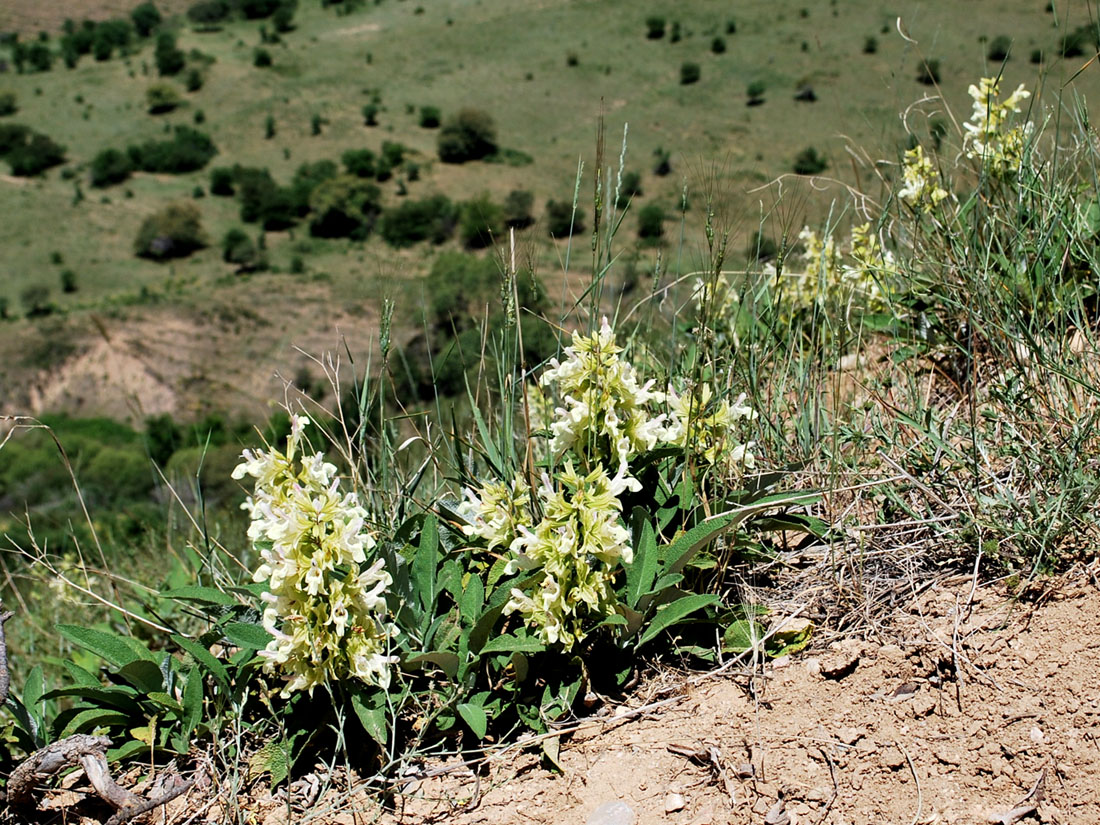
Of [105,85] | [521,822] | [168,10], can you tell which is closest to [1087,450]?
[521,822]

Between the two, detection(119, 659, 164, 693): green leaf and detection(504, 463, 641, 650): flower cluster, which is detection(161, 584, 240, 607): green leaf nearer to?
detection(119, 659, 164, 693): green leaf

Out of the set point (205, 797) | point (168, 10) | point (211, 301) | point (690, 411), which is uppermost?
point (168, 10)

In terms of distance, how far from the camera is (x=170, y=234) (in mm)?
65562

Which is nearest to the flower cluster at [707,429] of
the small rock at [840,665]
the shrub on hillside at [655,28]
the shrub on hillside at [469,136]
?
the small rock at [840,665]

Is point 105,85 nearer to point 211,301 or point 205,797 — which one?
point 211,301

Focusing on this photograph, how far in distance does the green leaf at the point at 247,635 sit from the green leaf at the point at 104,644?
0.24 meters

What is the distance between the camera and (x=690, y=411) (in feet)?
6.79

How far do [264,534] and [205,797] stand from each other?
574 millimetres

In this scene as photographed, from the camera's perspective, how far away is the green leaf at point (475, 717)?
181cm

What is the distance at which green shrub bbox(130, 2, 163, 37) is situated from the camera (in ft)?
344

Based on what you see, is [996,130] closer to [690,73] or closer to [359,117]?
[690,73]

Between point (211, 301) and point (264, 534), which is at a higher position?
point (264, 534)

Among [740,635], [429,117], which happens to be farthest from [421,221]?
[740,635]

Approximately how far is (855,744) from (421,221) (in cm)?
6612
